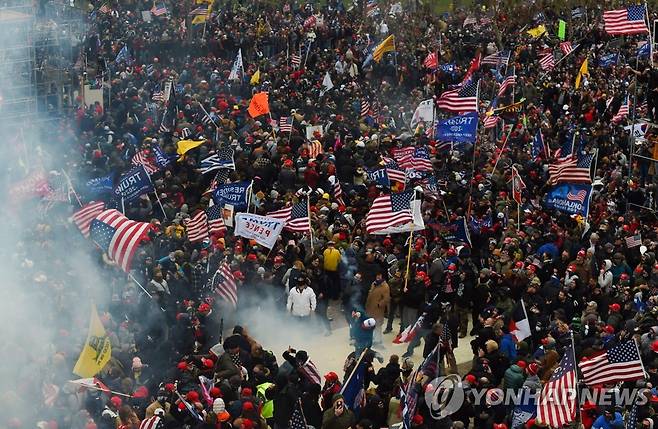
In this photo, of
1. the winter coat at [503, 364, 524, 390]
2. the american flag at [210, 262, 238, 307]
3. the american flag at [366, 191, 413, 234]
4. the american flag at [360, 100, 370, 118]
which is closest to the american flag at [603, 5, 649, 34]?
the american flag at [360, 100, 370, 118]

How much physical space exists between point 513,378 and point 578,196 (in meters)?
7.68

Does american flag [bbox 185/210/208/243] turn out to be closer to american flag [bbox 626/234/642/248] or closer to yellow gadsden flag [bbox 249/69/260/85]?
american flag [bbox 626/234/642/248]

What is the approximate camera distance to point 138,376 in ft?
62.6

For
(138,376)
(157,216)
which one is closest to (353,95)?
(157,216)

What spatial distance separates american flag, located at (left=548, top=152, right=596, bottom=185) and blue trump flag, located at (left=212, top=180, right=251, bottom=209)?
613 cm

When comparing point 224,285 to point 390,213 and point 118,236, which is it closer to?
point 118,236

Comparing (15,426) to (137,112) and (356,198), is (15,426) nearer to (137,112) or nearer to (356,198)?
(356,198)

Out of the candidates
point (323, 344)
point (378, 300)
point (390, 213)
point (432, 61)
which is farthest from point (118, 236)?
point (432, 61)

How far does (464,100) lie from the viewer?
28250 millimetres

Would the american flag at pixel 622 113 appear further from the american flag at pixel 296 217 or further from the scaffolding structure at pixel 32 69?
the scaffolding structure at pixel 32 69

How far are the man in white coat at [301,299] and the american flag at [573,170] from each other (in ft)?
21.2

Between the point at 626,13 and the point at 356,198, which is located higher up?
the point at 626,13

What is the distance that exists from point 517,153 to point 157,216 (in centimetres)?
832

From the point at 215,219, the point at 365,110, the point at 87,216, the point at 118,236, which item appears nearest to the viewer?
the point at 118,236
